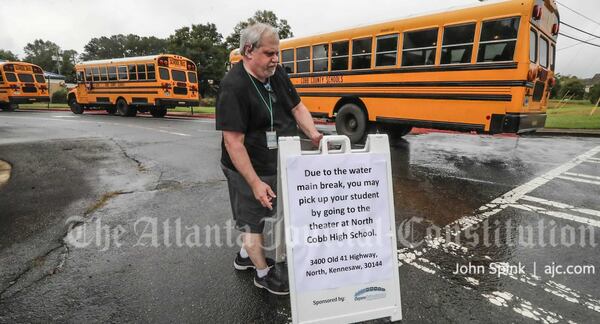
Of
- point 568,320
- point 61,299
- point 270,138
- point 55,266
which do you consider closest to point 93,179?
point 55,266

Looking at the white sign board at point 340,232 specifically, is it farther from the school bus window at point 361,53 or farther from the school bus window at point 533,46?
the school bus window at point 361,53

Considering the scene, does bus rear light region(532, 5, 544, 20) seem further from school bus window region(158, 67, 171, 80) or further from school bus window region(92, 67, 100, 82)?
school bus window region(92, 67, 100, 82)

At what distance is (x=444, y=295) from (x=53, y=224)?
398cm

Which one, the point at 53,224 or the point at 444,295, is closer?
the point at 444,295

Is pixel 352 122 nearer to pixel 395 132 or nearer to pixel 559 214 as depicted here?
pixel 395 132

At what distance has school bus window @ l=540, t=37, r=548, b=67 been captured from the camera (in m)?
6.37

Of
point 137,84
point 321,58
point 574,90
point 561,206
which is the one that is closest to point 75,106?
point 137,84

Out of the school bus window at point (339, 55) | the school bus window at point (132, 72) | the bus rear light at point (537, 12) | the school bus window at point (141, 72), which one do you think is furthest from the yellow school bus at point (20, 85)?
the bus rear light at point (537, 12)

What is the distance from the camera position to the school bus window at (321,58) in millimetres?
8977

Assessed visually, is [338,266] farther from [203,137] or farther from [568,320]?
[203,137]

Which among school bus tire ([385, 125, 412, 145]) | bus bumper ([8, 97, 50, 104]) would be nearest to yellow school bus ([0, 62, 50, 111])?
bus bumper ([8, 97, 50, 104])

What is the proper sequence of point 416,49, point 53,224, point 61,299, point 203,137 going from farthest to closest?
point 203,137 < point 416,49 < point 53,224 < point 61,299

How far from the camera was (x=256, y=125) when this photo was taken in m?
2.19

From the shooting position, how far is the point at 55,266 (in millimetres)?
2820
